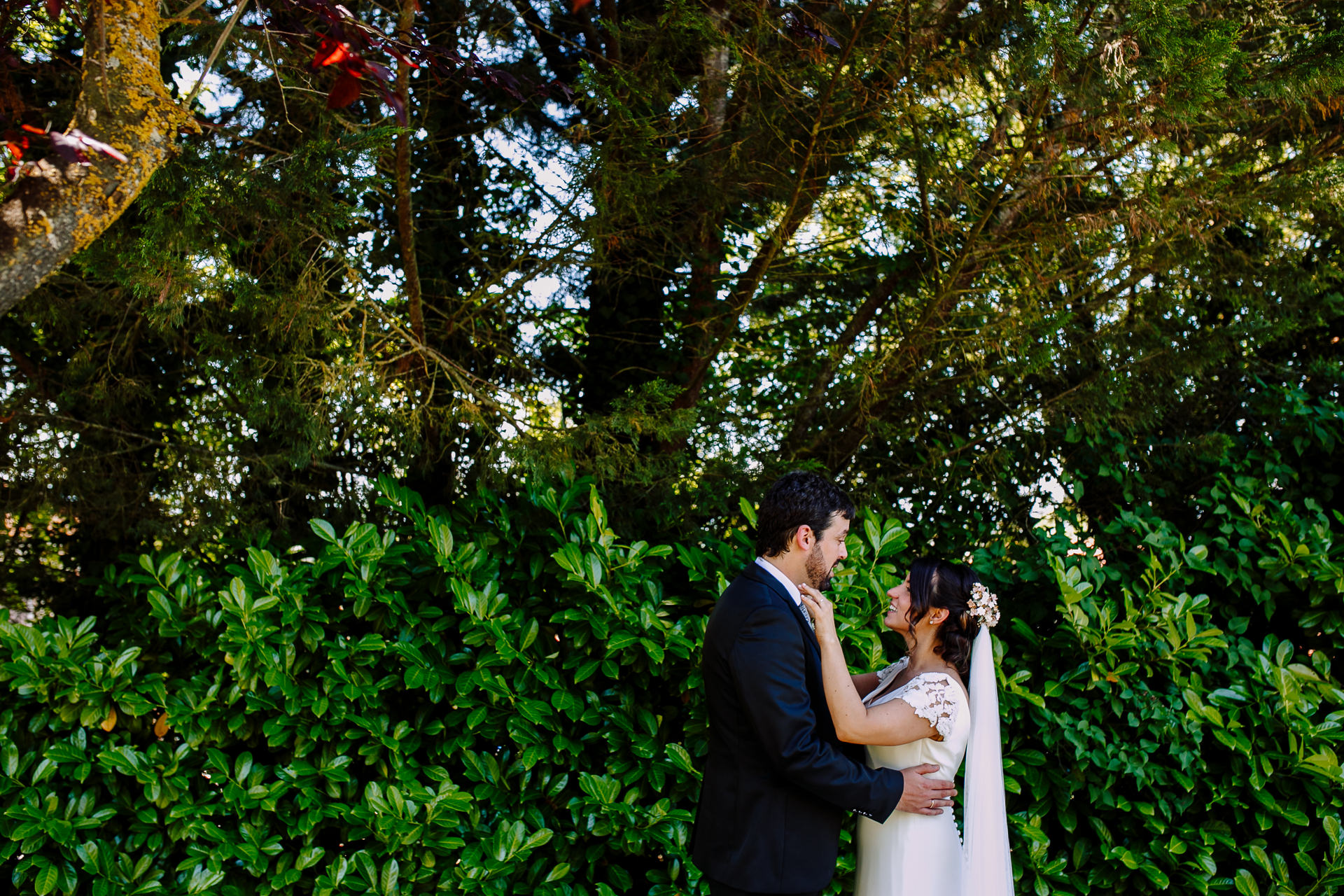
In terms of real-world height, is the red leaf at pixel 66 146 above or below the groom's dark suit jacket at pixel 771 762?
above

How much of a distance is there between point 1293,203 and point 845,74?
7.12ft

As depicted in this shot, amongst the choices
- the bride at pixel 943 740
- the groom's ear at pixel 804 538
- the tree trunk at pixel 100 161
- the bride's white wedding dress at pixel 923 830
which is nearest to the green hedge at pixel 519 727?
the bride at pixel 943 740

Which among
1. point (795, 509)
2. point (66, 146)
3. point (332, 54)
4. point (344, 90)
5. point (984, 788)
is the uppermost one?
point (332, 54)

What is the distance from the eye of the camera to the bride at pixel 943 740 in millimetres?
2918

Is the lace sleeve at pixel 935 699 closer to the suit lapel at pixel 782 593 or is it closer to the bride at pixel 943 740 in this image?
the bride at pixel 943 740

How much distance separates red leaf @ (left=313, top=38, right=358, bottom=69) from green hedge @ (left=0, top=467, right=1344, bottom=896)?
6.08 ft

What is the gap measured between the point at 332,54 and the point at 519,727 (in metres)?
2.38

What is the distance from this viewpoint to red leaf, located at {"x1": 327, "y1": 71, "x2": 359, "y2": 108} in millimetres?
2275

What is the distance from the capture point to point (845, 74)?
3670mm

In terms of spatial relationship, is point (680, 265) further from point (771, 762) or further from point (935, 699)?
point (771, 762)

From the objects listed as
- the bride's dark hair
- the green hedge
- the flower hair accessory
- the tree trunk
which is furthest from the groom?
the tree trunk

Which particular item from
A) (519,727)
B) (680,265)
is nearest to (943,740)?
(519,727)

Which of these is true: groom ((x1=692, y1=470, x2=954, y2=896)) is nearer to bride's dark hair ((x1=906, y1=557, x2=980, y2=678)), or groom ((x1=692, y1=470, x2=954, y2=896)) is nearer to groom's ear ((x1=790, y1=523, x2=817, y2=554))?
groom's ear ((x1=790, y1=523, x2=817, y2=554))

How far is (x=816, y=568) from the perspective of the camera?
2848 mm
